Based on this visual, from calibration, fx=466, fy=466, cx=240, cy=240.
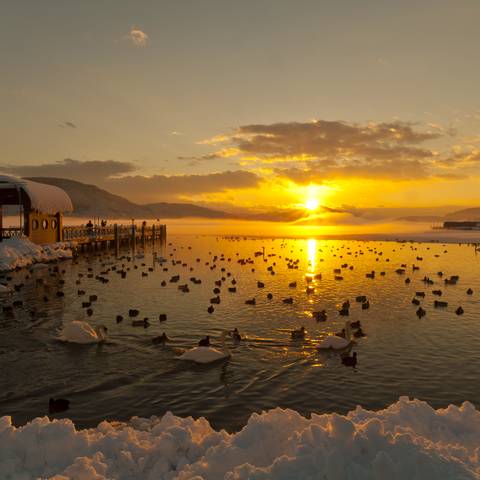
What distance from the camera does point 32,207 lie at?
176 ft

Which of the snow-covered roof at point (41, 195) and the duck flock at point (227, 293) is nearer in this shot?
the duck flock at point (227, 293)

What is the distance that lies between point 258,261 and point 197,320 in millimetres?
35153

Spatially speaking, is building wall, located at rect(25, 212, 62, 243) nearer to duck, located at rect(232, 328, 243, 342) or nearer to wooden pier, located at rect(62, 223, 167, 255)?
wooden pier, located at rect(62, 223, 167, 255)

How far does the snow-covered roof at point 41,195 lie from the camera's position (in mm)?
53250

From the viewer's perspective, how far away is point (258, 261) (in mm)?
59688

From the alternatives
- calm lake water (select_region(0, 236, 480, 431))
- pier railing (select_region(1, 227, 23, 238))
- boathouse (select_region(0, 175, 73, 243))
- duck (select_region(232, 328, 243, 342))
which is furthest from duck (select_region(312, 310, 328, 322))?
pier railing (select_region(1, 227, 23, 238))

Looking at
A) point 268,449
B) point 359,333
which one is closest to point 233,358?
point 359,333

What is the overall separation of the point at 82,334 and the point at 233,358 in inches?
266

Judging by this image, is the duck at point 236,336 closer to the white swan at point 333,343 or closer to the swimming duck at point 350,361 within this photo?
the white swan at point 333,343

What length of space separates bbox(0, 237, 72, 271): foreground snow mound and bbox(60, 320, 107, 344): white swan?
28.6m

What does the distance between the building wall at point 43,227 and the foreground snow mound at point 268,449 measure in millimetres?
48690

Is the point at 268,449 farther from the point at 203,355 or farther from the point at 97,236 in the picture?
the point at 97,236

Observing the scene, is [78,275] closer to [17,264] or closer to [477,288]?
[17,264]

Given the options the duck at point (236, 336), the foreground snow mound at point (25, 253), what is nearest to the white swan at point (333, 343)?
the duck at point (236, 336)
